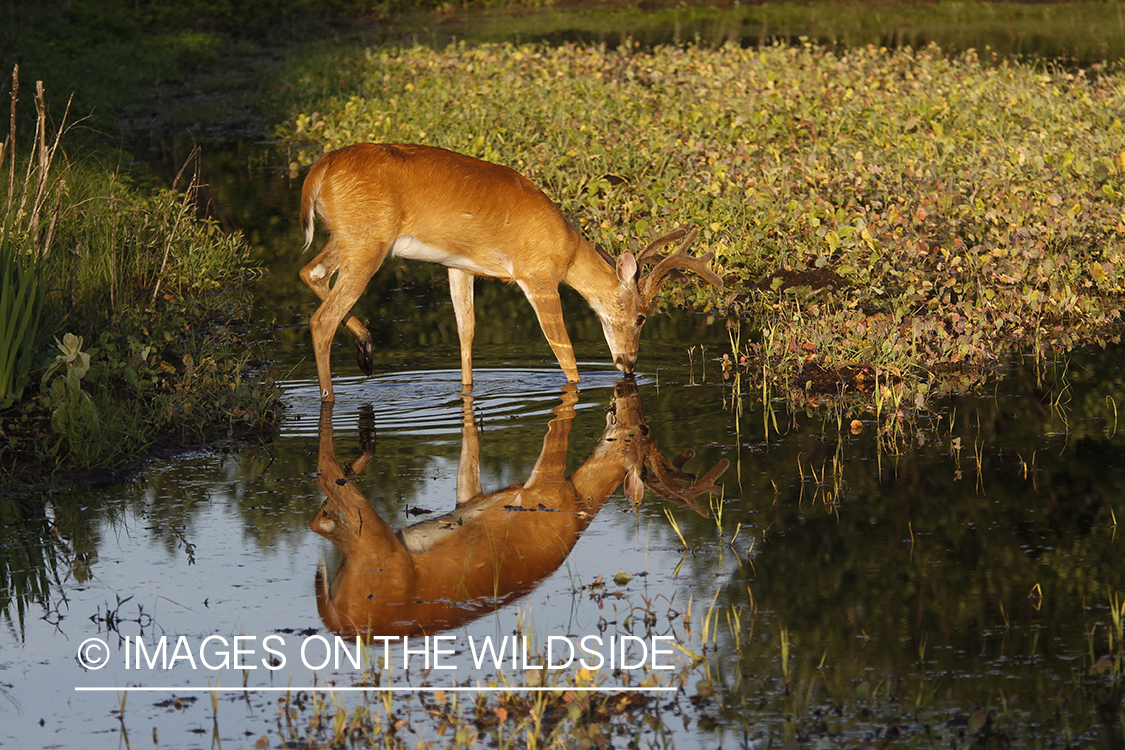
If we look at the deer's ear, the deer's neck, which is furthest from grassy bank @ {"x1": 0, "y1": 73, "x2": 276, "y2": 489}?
the deer's ear

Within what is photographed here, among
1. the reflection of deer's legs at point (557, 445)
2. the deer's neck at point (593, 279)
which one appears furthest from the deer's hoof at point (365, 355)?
the deer's neck at point (593, 279)

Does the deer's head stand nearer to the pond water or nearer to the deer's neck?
the deer's neck

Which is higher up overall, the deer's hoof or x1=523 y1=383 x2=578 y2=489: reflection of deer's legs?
the deer's hoof

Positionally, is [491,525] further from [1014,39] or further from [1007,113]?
[1014,39]

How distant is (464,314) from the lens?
35.9 feet

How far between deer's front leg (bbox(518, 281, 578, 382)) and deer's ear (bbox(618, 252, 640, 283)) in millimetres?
590

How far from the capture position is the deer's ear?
35.9ft

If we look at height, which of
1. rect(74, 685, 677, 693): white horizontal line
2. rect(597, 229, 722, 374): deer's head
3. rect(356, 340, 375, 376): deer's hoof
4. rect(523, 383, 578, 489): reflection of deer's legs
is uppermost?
rect(597, 229, 722, 374): deer's head

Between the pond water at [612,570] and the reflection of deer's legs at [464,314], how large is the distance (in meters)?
0.16

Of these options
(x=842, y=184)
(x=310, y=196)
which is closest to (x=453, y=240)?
(x=310, y=196)

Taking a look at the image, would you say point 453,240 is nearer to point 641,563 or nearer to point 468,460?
point 468,460

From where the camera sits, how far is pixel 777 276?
12.7 metres

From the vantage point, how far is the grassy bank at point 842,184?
11188 mm

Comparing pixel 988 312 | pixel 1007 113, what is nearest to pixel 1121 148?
pixel 1007 113
